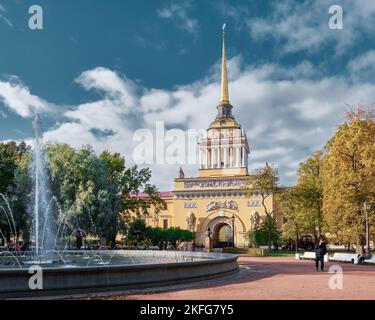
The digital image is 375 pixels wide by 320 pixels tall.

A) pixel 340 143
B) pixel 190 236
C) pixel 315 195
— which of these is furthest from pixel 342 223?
pixel 190 236

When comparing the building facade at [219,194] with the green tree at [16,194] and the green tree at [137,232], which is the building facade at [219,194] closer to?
the green tree at [137,232]

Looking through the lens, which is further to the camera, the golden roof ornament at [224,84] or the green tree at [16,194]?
the golden roof ornament at [224,84]

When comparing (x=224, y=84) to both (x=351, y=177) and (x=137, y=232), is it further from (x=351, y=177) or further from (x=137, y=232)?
(x=351, y=177)

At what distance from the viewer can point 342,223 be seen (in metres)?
28.6

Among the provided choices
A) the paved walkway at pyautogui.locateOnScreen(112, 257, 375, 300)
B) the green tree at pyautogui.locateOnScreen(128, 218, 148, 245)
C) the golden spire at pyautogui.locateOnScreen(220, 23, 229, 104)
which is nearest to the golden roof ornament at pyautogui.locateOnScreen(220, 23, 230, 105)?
the golden spire at pyautogui.locateOnScreen(220, 23, 229, 104)

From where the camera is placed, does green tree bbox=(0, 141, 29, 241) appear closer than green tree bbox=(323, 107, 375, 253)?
No

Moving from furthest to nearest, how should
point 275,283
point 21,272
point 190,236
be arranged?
point 190,236, point 275,283, point 21,272

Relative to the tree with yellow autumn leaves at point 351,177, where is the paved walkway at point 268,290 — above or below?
below

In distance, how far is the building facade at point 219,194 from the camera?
5962 centimetres

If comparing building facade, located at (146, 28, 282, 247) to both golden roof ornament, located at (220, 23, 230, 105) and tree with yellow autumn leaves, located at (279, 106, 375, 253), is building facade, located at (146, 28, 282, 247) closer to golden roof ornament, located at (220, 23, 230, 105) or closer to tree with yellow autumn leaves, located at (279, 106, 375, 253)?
golden roof ornament, located at (220, 23, 230, 105)

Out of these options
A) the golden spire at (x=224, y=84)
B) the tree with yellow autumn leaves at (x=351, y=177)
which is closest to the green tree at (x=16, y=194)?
the tree with yellow autumn leaves at (x=351, y=177)

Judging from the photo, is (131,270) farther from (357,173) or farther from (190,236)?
(190,236)

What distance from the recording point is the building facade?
2347 inches
